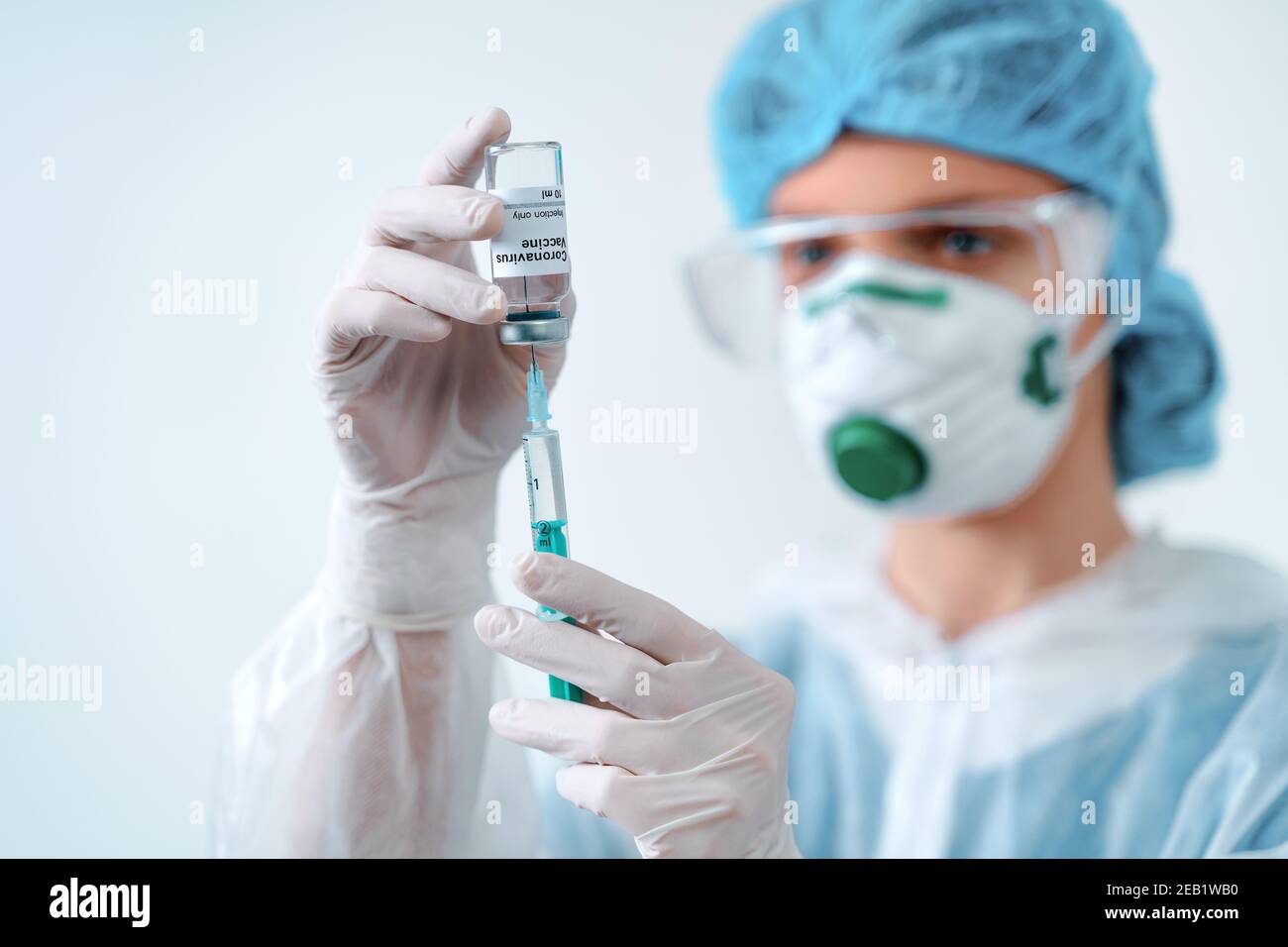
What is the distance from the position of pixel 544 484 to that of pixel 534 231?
22cm

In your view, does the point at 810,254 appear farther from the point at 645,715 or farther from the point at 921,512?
the point at 645,715

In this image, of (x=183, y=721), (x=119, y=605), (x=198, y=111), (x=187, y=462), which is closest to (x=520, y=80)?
(x=198, y=111)

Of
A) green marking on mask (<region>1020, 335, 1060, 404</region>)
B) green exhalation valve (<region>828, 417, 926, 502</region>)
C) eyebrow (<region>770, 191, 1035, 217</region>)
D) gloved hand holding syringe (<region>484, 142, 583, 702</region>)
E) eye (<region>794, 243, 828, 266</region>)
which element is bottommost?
green exhalation valve (<region>828, 417, 926, 502</region>)

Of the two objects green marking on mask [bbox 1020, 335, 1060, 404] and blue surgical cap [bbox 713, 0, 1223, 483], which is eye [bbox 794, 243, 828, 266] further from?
green marking on mask [bbox 1020, 335, 1060, 404]

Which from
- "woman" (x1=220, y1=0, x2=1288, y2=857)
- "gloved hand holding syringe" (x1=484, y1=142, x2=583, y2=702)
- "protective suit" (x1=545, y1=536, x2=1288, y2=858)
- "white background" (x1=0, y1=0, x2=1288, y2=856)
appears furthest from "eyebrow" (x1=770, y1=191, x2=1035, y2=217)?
"gloved hand holding syringe" (x1=484, y1=142, x2=583, y2=702)

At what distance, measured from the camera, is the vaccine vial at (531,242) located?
0.82m

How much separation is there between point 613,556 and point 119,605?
0.89 metres

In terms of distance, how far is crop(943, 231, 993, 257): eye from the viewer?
1413 mm

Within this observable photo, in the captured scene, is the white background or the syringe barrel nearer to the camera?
the syringe barrel

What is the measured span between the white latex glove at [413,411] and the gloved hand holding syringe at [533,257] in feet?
0.17

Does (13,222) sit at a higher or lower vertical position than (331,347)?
higher

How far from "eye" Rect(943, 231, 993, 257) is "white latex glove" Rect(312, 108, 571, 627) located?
72 centimetres

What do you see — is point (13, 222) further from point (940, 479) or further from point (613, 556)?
point (940, 479)

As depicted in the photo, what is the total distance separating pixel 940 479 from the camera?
1.45m
